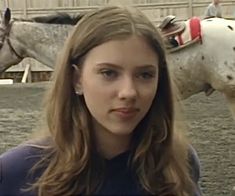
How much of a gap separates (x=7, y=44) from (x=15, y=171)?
6.06m

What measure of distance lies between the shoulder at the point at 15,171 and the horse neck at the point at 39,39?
5.22 meters

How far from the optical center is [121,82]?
1.60 metres

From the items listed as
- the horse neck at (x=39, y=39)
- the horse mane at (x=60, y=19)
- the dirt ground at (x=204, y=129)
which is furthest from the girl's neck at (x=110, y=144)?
the horse neck at (x=39, y=39)

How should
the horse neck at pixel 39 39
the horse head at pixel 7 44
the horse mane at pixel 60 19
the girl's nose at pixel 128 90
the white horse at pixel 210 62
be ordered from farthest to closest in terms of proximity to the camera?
the horse head at pixel 7 44, the horse neck at pixel 39 39, the horse mane at pixel 60 19, the white horse at pixel 210 62, the girl's nose at pixel 128 90

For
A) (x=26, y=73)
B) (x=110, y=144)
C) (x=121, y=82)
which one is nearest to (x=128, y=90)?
(x=121, y=82)

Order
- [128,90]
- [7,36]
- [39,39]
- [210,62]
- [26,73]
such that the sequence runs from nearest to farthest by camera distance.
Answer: [128,90], [210,62], [39,39], [7,36], [26,73]

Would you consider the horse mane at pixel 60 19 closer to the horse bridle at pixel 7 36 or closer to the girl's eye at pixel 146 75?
the horse bridle at pixel 7 36

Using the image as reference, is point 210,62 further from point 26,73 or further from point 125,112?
point 26,73

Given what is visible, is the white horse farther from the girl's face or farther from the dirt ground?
the girl's face

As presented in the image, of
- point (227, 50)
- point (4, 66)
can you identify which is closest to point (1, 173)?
point (227, 50)

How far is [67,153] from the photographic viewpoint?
164cm

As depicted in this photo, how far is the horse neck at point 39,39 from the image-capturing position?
275 inches

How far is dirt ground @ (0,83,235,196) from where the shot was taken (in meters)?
5.99

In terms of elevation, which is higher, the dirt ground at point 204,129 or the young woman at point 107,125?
the young woman at point 107,125
